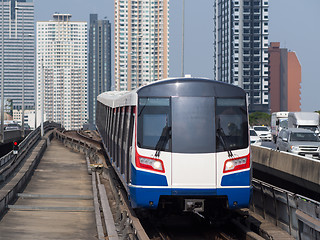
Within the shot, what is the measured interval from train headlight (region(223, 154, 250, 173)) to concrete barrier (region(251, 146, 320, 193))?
2.91 meters

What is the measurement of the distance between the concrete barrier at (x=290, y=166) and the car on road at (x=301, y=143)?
4.79 m

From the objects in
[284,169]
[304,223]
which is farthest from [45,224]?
[284,169]

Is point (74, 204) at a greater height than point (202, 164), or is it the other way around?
point (202, 164)

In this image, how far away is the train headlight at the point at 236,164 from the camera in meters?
14.1

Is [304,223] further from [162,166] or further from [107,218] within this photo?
[107,218]

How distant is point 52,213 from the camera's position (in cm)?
1859

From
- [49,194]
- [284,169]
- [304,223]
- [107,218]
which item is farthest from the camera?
[49,194]

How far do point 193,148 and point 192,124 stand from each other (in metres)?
0.54

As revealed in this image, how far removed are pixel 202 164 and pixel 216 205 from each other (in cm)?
149

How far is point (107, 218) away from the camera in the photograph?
1555cm

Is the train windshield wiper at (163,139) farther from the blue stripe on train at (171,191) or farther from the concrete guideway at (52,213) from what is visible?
the concrete guideway at (52,213)

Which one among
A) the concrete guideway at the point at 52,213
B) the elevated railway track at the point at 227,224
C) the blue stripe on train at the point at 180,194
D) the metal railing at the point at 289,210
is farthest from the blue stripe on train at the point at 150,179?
the metal railing at the point at 289,210

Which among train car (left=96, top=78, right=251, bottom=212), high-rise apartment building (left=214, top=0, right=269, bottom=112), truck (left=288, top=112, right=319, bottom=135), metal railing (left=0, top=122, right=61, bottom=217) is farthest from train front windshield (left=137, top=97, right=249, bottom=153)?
high-rise apartment building (left=214, top=0, right=269, bottom=112)

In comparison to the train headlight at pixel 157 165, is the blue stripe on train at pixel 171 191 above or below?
below
